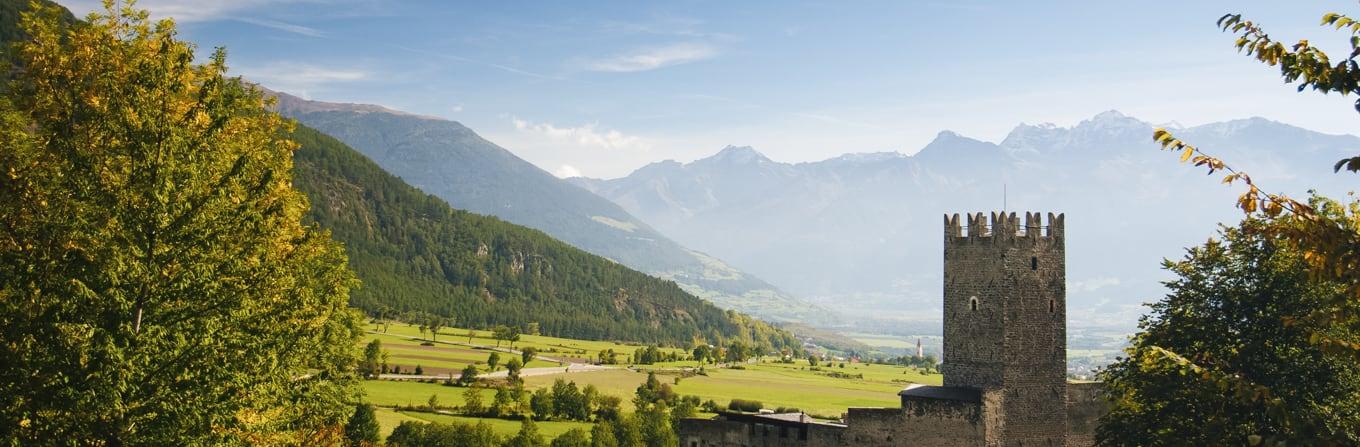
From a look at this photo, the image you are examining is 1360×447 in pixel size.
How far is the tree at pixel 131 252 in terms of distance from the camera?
64.8 ft

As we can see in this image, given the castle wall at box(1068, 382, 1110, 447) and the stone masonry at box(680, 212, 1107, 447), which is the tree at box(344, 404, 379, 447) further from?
the castle wall at box(1068, 382, 1110, 447)

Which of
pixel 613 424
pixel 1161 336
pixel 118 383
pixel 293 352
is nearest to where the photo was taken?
pixel 118 383

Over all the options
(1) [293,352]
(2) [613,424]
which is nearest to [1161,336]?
(1) [293,352]

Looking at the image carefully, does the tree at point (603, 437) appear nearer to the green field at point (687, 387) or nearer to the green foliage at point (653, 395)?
the green field at point (687, 387)

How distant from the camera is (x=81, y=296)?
1986 cm

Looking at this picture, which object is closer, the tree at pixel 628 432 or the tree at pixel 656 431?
the tree at pixel 628 432

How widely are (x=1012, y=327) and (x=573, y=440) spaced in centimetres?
5340

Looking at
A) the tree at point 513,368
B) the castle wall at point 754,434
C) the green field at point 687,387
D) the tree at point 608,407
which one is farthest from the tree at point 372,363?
the castle wall at point 754,434

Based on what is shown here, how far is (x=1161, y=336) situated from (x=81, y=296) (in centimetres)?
3625

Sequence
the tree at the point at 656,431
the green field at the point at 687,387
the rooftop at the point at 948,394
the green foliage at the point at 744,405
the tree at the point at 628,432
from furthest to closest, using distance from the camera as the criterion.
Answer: the green foliage at the point at 744,405 → the green field at the point at 687,387 → the tree at the point at 656,431 → the tree at the point at 628,432 → the rooftop at the point at 948,394

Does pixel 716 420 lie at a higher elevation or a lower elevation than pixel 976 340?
lower

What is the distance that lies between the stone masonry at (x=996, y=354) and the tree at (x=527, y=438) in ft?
148

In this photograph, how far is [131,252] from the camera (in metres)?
20.6

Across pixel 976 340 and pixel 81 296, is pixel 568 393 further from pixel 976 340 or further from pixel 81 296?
pixel 81 296
